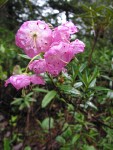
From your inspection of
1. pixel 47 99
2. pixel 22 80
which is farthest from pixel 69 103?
pixel 22 80

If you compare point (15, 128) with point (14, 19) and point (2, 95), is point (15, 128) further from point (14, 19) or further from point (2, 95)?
point (14, 19)

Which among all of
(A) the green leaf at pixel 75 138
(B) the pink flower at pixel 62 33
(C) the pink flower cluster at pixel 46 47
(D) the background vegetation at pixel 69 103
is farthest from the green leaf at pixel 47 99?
(A) the green leaf at pixel 75 138

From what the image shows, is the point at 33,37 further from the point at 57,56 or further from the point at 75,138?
the point at 75,138

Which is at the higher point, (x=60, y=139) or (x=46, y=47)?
(x=46, y=47)

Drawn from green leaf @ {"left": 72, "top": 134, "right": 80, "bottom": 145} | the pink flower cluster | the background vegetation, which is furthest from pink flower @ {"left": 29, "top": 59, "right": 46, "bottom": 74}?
green leaf @ {"left": 72, "top": 134, "right": 80, "bottom": 145}

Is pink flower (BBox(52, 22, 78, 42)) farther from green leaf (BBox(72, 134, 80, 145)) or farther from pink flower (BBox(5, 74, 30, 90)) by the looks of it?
green leaf (BBox(72, 134, 80, 145))

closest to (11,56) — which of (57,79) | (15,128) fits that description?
(15,128)

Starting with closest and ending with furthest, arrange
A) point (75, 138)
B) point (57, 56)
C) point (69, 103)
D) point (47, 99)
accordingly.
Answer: point (57, 56) < point (47, 99) < point (69, 103) < point (75, 138)
